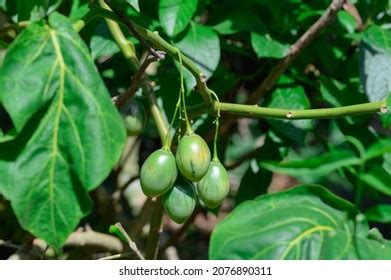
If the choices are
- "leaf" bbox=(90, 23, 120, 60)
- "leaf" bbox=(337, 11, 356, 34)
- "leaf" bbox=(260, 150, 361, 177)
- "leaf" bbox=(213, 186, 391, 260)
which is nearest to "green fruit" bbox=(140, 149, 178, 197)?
"leaf" bbox=(213, 186, 391, 260)

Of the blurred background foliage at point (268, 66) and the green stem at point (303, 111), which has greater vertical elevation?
the green stem at point (303, 111)

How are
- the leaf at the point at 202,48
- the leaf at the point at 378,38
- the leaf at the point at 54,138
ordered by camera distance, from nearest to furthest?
the leaf at the point at 54,138
the leaf at the point at 202,48
the leaf at the point at 378,38

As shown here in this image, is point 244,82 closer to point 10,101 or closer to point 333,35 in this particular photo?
point 333,35

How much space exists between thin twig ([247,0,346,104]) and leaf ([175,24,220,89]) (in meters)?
0.18

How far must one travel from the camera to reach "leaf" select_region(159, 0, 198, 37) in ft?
5.32

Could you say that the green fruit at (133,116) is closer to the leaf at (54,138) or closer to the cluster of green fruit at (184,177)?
the cluster of green fruit at (184,177)

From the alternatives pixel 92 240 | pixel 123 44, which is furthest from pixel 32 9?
pixel 92 240

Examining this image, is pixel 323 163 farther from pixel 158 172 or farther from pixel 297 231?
pixel 158 172

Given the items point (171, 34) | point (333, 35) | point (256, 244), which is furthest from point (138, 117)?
point (333, 35)

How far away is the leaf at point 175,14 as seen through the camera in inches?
63.8

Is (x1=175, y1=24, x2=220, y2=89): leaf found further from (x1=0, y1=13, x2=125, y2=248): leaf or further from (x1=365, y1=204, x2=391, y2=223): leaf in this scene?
(x1=0, y1=13, x2=125, y2=248): leaf

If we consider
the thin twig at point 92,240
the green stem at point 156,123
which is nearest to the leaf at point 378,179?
the green stem at point 156,123

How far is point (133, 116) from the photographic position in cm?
148

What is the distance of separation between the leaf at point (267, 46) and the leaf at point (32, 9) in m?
0.50
